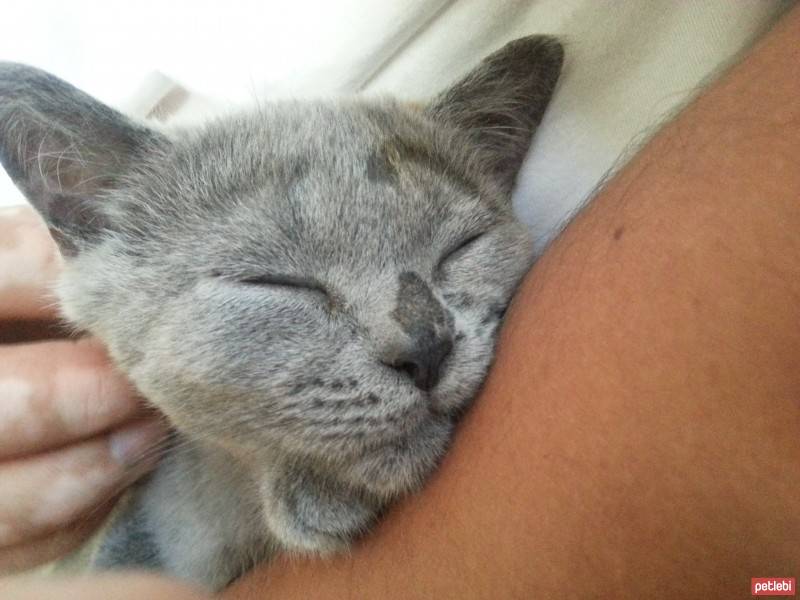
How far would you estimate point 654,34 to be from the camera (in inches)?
30.4

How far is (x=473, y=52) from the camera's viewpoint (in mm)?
912

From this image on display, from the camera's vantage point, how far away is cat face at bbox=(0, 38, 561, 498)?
59cm

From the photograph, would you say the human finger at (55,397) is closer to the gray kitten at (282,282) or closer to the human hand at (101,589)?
the gray kitten at (282,282)

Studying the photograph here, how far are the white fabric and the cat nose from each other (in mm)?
310

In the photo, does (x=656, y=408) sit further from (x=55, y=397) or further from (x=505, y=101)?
(x=55, y=397)

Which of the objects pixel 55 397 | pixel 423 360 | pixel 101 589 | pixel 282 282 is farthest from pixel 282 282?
pixel 101 589

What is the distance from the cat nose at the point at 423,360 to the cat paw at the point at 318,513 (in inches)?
5.0

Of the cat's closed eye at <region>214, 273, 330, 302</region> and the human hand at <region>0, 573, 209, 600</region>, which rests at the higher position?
the cat's closed eye at <region>214, 273, 330, 302</region>

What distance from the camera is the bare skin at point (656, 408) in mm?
468

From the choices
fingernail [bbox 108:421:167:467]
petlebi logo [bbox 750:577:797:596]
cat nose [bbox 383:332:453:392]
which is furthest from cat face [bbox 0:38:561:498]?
petlebi logo [bbox 750:577:797:596]

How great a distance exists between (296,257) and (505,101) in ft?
1.19

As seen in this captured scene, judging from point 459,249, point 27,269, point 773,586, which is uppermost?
point 27,269

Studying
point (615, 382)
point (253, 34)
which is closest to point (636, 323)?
point (615, 382)

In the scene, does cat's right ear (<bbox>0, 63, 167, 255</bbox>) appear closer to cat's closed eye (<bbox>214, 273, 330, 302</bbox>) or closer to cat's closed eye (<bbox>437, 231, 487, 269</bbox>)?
cat's closed eye (<bbox>214, 273, 330, 302</bbox>)
